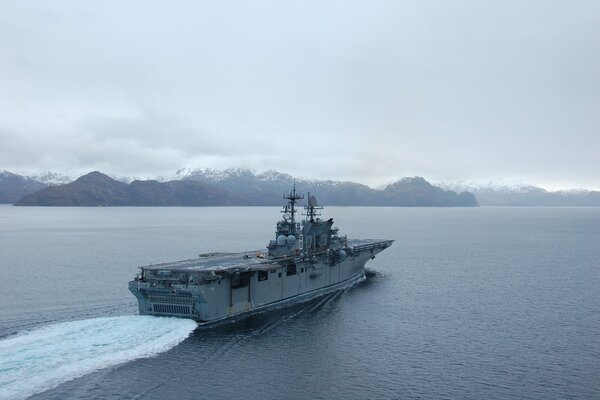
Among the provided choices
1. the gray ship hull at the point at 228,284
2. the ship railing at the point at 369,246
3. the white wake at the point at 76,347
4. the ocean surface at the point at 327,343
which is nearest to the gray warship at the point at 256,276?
the gray ship hull at the point at 228,284

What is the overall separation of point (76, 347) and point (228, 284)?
1377cm

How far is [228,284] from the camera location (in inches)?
1710

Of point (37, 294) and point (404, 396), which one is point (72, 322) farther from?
point (404, 396)

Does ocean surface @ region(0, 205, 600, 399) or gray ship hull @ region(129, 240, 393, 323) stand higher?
gray ship hull @ region(129, 240, 393, 323)

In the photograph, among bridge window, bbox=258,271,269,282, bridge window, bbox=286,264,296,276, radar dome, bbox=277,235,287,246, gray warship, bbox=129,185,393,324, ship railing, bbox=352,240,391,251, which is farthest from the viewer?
ship railing, bbox=352,240,391,251

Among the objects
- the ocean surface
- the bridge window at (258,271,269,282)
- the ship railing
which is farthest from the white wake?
the ship railing

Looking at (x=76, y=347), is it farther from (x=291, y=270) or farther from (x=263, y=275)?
(x=291, y=270)

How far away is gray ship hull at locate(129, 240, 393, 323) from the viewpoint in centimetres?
4106

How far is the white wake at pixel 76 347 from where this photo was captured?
27891 millimetres

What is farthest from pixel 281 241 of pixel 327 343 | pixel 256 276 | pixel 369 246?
pixel 369 246

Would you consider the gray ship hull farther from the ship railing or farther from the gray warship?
the ship railing

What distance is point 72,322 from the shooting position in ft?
128

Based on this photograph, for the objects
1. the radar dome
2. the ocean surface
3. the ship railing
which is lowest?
the ocean surface

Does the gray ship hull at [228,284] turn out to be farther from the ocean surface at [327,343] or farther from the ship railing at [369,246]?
the ship railing at [369,246]
